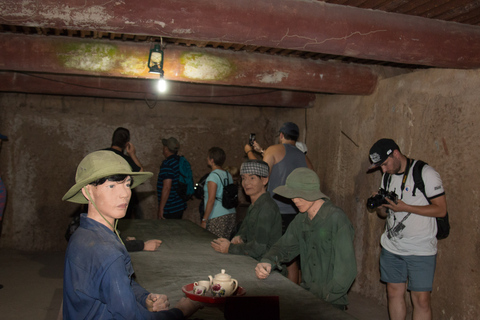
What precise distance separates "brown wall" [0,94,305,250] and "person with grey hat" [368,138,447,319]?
4.18 meters

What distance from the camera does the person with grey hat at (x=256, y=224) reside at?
373 centimetres

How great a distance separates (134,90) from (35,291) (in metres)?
3.24

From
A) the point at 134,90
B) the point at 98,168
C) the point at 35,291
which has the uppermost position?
the point at 134,90

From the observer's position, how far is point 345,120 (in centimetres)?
649

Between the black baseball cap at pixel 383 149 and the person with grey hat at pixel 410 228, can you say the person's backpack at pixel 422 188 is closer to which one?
the person with grey hat at pixel 410 228

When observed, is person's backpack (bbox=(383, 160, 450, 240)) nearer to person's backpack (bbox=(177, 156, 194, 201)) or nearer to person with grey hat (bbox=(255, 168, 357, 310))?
person with grey hat (bbox=(255, 168, 357, 310))

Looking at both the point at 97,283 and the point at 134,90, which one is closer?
the point at 97,283

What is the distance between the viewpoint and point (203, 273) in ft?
10.2

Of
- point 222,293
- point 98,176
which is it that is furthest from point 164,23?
point 222,293

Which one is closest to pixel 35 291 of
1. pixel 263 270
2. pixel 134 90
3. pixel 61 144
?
pixel 61 144

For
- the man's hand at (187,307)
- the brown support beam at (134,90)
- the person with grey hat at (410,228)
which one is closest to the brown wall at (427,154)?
the person with grey hat at (410,228)

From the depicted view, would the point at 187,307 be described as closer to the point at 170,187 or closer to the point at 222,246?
the point at 222,246

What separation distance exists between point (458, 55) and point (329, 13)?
4.09 ft

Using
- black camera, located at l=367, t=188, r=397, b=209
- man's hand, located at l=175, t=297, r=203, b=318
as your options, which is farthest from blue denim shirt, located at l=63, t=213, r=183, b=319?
black camera, located at l=367, t=188, r=397, b=209
